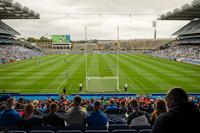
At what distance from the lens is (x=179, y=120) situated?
11.9 feet

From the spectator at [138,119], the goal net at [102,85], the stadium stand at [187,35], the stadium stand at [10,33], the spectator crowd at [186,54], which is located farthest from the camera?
the stadium stand at [187,35]

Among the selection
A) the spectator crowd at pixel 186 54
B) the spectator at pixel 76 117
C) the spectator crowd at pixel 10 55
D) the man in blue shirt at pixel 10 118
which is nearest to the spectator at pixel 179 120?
the spectator at pixel 76 117

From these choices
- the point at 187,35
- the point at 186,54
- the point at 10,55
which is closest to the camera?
the point at 186,54

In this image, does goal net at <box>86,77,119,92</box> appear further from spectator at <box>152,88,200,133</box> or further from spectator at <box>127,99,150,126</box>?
spectator at <box>152,88,200,133</box>

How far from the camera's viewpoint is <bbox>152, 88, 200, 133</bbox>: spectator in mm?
3617

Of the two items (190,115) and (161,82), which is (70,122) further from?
(161,82)

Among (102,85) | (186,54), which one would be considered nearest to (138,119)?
(102,85)

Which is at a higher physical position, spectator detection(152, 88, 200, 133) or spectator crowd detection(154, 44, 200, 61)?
spectator detection(152, 88, 200, 133)

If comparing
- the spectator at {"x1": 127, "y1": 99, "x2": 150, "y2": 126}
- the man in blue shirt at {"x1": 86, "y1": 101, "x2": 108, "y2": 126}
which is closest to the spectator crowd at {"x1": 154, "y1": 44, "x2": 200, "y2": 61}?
the man in blue shirt at {"x1": 86, "y1": 101, "x2": 108, "y2": 126}

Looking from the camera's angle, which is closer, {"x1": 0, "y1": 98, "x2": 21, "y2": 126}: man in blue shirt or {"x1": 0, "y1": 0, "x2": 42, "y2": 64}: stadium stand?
{"x1": 0, "y1": 98, "x2": 21, "y2": 126}: man in blue shirt

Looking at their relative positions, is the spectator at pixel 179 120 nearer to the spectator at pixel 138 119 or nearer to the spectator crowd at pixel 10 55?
the spectator at pixel 138 119

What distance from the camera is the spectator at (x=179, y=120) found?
11.9 ft

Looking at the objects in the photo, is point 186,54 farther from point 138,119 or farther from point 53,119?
point 53,119

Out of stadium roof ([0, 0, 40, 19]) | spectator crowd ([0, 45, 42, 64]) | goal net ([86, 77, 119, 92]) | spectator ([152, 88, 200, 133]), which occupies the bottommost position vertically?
goal net ([86, 77, 119, 92])
